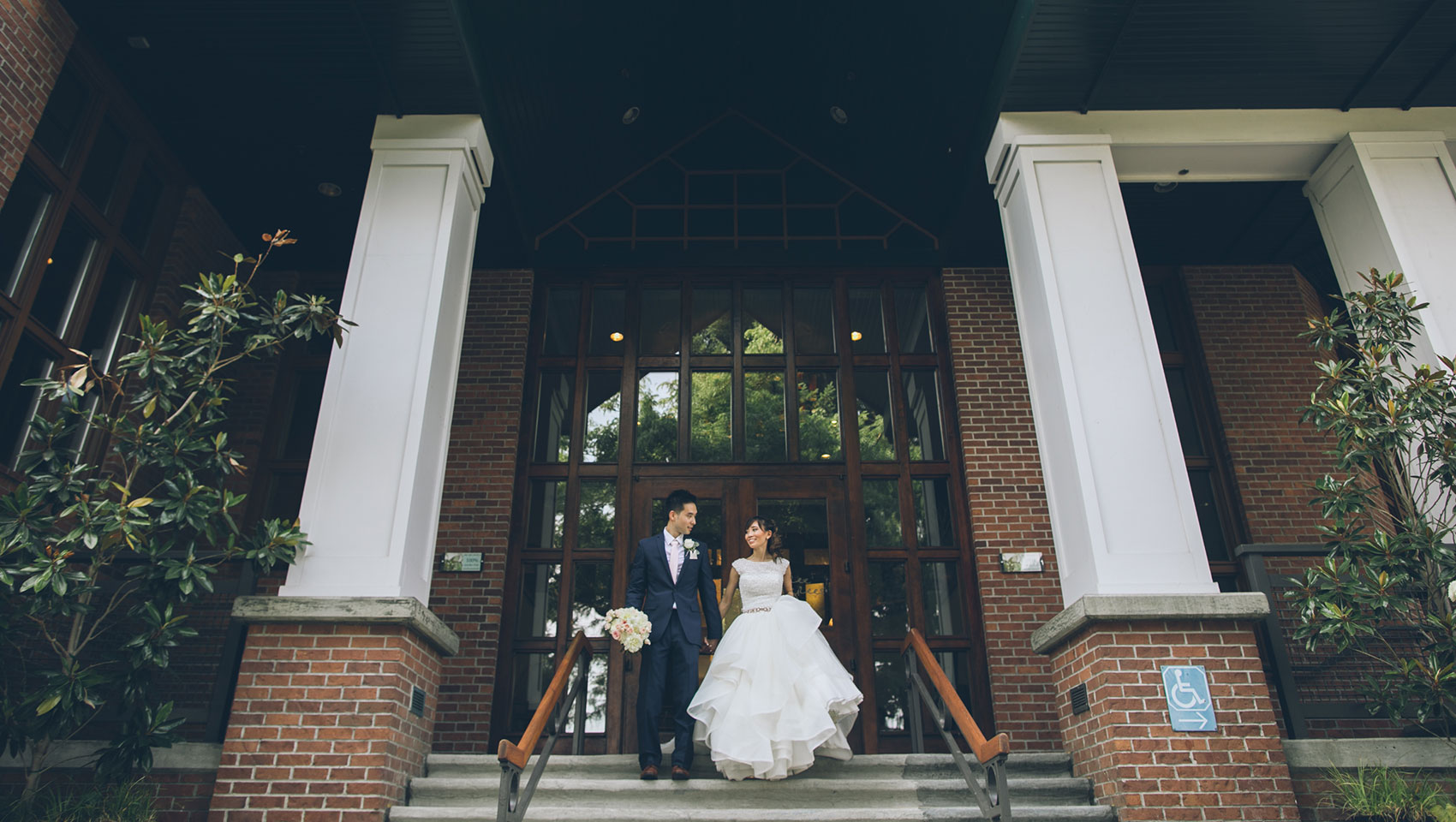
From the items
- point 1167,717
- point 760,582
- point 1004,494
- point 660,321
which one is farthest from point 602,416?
point 1167,717

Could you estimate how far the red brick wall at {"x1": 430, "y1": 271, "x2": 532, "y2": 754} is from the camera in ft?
24.3

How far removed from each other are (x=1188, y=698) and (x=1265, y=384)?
15.1ft

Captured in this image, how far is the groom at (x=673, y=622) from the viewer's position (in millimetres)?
5605

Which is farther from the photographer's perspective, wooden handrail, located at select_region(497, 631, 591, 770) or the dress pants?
the dress pants

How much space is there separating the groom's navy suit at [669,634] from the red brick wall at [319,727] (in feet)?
4.67

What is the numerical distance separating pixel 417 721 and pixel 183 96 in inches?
201

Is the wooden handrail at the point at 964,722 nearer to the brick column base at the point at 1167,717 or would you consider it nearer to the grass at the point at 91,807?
the brick column base at the point at 1167,717

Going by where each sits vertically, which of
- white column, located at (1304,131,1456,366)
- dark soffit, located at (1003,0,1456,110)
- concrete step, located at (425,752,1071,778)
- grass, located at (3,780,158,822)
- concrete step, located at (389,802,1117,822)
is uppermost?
dark soffit, located at (1003,0,1456,110)

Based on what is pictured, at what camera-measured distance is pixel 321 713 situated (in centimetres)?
525


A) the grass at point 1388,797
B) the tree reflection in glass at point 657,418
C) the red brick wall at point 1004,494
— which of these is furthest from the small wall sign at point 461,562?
the grass at point 1388,797

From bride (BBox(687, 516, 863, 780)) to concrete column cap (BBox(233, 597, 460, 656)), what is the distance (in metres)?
1.82

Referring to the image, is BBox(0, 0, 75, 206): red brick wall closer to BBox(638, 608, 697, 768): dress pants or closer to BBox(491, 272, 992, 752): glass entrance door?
BBox(491, 272, 992, 752): glass entrance door

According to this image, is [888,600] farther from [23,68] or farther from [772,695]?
[23,68]

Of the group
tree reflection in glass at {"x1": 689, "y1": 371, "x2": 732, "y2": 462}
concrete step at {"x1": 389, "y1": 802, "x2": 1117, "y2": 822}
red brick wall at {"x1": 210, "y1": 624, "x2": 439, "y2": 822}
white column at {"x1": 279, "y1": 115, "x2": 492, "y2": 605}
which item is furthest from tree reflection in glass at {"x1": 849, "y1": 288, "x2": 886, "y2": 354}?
red brick wall at {"x1": 210, "y1": 624, "x2": 439, "y2": 822}
